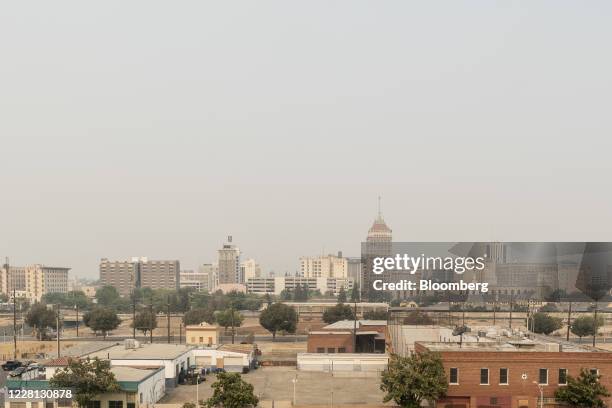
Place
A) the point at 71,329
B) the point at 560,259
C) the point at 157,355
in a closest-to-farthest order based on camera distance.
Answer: the point at 157,355
the point at 560,259
the point at 71,329

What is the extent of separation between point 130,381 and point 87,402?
3484mm

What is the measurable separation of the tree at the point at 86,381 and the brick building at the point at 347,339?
38.1 meters

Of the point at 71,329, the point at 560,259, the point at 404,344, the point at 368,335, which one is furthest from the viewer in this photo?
the point at 71,329

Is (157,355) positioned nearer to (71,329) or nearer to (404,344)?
(404,344)

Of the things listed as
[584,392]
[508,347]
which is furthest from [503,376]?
[584,392]

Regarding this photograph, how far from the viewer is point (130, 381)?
176 feet

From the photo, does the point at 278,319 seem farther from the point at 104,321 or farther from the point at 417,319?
the point at 417,319

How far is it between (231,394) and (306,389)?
16.7 m

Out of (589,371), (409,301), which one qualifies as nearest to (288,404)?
(589,371)

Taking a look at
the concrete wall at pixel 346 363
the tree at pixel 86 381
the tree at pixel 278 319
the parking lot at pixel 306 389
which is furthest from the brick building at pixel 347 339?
the tree at pixel 86 381

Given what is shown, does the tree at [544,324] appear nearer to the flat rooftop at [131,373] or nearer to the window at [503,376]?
the window at [503,376]

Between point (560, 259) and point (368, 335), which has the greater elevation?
point (560, 259)

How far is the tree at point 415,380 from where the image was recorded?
1984 inches

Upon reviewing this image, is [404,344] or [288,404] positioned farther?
[404,344]
